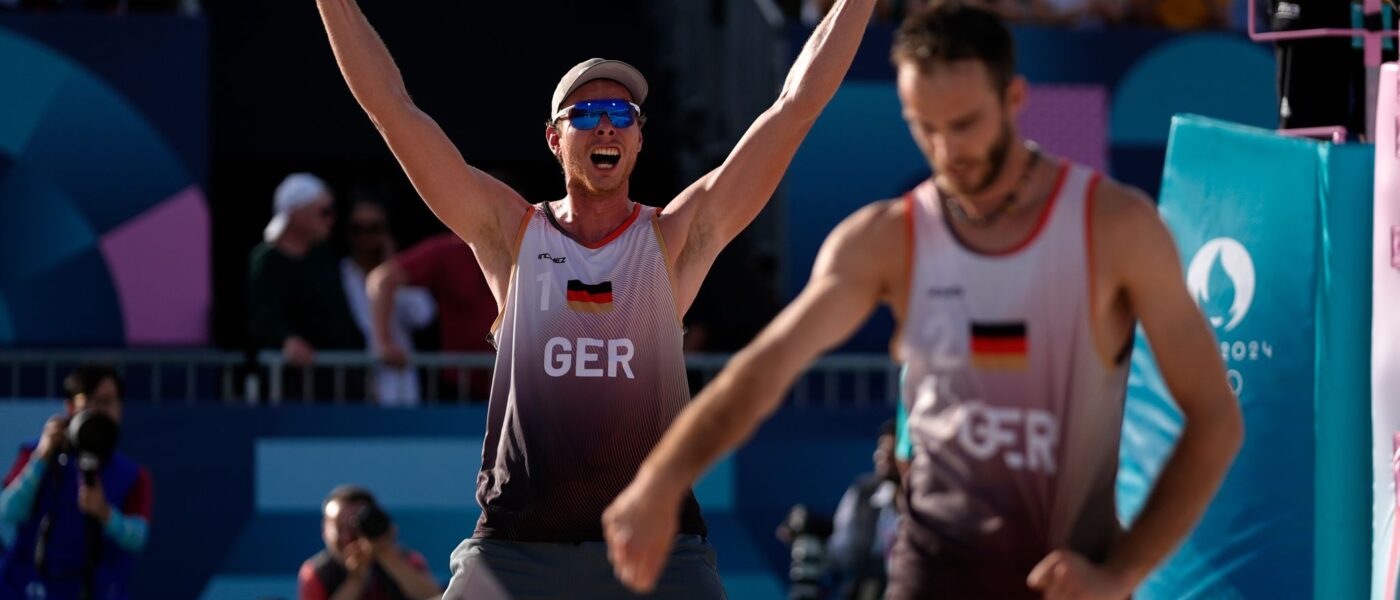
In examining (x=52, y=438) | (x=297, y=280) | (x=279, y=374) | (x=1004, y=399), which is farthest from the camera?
(x=279, y=374)

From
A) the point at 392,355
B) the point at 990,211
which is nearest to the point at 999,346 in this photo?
the point at 990,211

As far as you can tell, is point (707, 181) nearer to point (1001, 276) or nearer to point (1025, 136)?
point (1001, 276)

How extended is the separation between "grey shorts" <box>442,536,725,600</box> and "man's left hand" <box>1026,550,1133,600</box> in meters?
1.61

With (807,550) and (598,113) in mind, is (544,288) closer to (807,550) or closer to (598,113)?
(598,113)

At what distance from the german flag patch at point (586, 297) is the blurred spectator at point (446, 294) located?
5481 mm

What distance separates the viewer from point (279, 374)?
10.9 metres

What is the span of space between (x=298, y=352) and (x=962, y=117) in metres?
7.54

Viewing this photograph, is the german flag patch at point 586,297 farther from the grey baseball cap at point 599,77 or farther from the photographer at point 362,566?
the photographer at point 362,566

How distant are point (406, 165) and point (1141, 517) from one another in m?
2.51

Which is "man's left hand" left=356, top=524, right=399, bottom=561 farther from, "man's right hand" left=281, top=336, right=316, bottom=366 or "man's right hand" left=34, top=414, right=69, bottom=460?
"man's right hand" left=281, top=336, right=316, bottom=366

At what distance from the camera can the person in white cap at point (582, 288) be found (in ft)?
17.0

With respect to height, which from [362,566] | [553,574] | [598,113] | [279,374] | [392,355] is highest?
[598,113]

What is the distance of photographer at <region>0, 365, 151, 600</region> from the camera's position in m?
9.70

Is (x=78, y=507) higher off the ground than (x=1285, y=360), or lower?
lower
